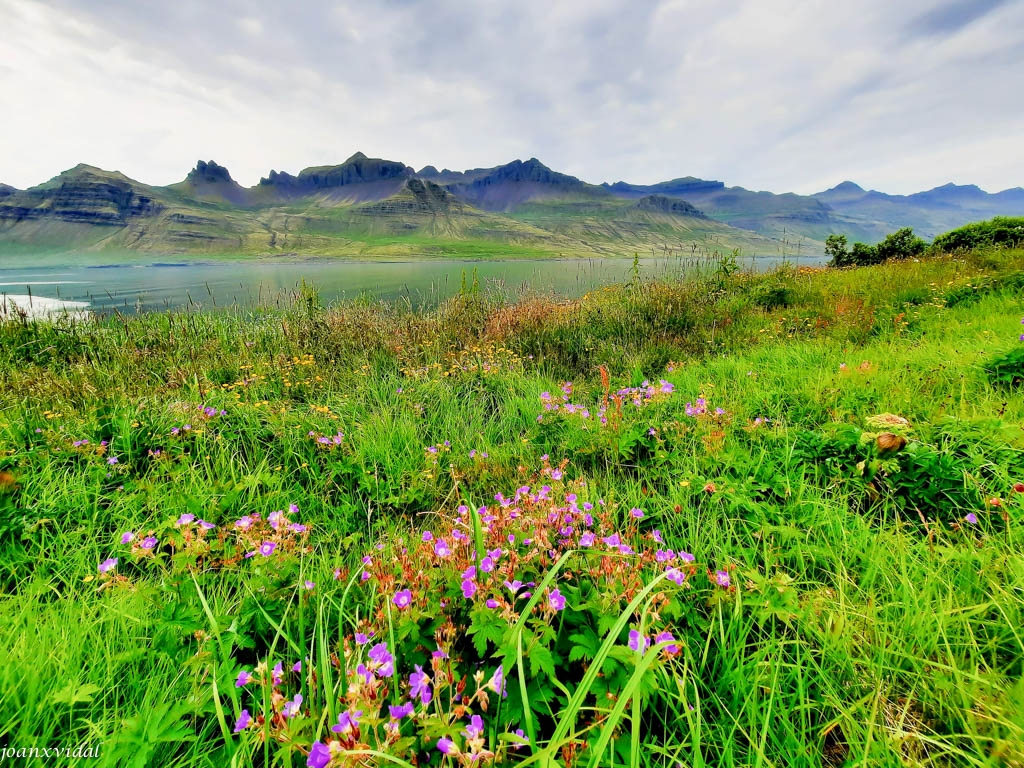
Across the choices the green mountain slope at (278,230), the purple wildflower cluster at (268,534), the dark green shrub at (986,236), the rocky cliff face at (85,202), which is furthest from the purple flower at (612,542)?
the rocky cliff face at (85,202)

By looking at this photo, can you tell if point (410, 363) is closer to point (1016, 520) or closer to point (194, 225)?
point (1016, 520)

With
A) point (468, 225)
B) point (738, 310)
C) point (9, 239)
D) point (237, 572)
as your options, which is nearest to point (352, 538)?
point (237, 572)

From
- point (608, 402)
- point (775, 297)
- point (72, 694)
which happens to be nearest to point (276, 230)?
point (775, 297)

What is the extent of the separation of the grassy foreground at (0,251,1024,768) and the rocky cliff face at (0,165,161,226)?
253 metres

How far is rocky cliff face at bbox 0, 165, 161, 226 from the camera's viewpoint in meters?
182

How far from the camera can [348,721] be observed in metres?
0.97

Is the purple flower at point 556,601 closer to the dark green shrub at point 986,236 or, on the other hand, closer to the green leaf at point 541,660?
the green leaf at point 541,660

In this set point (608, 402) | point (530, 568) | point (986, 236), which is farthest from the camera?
point (986, 236)

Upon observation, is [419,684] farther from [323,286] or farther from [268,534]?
[323,286]

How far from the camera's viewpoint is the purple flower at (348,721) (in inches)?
36.1

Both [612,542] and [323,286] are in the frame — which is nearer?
[612,542]

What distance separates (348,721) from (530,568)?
745 mm

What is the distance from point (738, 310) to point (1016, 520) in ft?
22.4

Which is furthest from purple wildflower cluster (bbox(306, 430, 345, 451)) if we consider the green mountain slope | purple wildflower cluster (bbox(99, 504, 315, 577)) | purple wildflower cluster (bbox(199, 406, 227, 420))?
the green mountain slope
